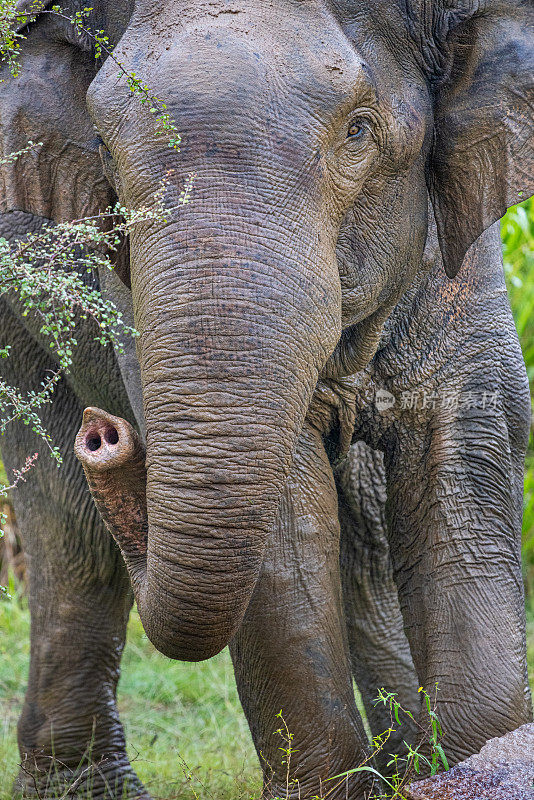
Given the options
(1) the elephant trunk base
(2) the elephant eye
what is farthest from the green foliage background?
(1) the elephant trunk base

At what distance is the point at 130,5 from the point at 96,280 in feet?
3.41

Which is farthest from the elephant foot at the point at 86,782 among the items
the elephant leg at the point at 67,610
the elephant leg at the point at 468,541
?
the elephant leg at the point at 468,541

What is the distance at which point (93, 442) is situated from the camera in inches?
117

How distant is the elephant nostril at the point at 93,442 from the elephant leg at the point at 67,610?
156 cm

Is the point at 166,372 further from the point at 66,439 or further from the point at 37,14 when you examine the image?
the point at 66,439

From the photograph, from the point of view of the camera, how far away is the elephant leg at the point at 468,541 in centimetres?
356

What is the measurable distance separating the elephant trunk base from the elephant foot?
1.55m

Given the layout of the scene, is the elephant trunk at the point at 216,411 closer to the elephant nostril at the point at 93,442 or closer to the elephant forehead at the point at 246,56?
the elephant nostril at the point at 93,442

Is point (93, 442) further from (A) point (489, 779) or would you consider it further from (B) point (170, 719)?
(B) point (170, 719)

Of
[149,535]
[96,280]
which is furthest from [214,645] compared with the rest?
[96,280]

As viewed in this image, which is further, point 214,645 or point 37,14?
point 37,14

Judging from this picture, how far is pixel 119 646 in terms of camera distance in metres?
4.75

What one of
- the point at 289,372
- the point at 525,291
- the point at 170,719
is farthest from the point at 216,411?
the point at 525,291

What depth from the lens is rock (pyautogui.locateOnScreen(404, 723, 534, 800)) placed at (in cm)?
269
